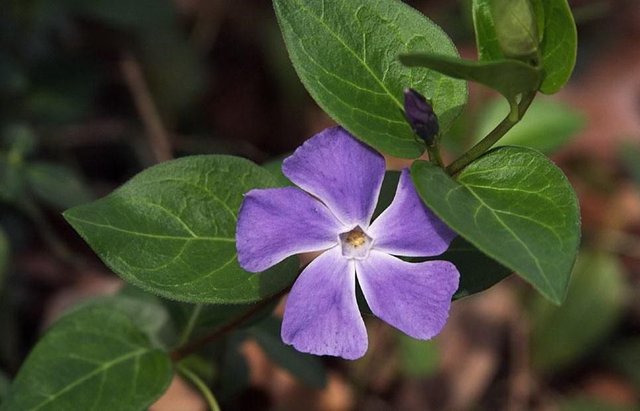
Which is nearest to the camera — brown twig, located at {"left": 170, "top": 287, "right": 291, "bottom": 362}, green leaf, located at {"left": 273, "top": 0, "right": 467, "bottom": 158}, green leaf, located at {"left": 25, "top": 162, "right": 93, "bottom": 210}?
green leaf, located at {"left": 273, "top": 0, "right": 467, "bottom": 158}

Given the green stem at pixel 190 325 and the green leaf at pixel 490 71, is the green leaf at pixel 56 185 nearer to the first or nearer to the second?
the green stem at pixel 190 325

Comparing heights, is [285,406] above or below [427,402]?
above

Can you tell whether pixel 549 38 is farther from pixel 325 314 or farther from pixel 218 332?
pixel 218 332

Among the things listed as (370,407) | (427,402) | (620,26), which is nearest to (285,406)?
(370,407)

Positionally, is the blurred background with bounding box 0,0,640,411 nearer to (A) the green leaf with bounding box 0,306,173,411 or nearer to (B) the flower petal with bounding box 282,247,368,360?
(A) the green leaf with bounding box 0,306,173,411

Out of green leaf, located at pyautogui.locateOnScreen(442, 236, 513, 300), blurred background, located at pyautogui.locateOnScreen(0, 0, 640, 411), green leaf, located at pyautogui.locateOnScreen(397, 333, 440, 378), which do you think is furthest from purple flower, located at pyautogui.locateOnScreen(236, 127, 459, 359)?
green leaf, located at pyautogui.locateOnScreen(397, 333, 440, 378)

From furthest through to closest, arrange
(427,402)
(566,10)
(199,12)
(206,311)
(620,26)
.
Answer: (620,26) < (199,12) < (427,402) < (206,311) < (566,10)

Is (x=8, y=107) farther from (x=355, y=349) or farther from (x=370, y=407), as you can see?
(x=355, y=349)

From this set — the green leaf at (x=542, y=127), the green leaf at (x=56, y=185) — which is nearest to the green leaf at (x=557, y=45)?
the green leaf at (x=542, y=127)
